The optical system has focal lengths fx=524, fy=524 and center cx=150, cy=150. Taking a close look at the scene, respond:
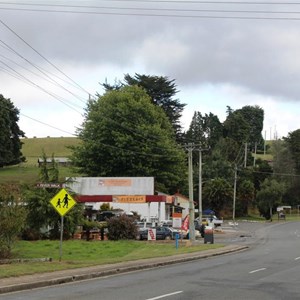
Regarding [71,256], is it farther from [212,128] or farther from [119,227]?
[212,128]

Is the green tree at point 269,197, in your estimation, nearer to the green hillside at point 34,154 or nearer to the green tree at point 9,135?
the green hillside at point 34,154

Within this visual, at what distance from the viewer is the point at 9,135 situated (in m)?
104

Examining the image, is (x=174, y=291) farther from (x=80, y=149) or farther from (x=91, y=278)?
(x=80, y=149)

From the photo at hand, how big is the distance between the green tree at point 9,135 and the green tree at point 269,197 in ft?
160

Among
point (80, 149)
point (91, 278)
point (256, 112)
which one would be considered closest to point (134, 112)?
point (80, 149)

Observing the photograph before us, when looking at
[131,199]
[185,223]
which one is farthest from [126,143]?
[185,223]

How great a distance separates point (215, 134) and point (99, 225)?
104 m

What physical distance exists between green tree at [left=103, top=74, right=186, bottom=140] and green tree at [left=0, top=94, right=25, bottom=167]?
23446 millimetres

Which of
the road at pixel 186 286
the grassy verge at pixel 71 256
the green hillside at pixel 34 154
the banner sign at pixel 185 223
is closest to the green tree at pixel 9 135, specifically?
the green hillside at pixel 34 154

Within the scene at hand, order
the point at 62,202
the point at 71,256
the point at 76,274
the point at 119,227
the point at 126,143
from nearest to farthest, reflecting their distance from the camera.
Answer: the point at 76,274
the point at 62,202
the point at 71,256
the point at 119,227
the point at 126,143

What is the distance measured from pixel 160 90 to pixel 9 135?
3302cm

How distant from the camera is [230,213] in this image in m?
103

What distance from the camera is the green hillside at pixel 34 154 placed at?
92.8 metres

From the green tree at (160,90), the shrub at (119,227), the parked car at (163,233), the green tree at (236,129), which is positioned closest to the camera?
the shrub at (119,227)
